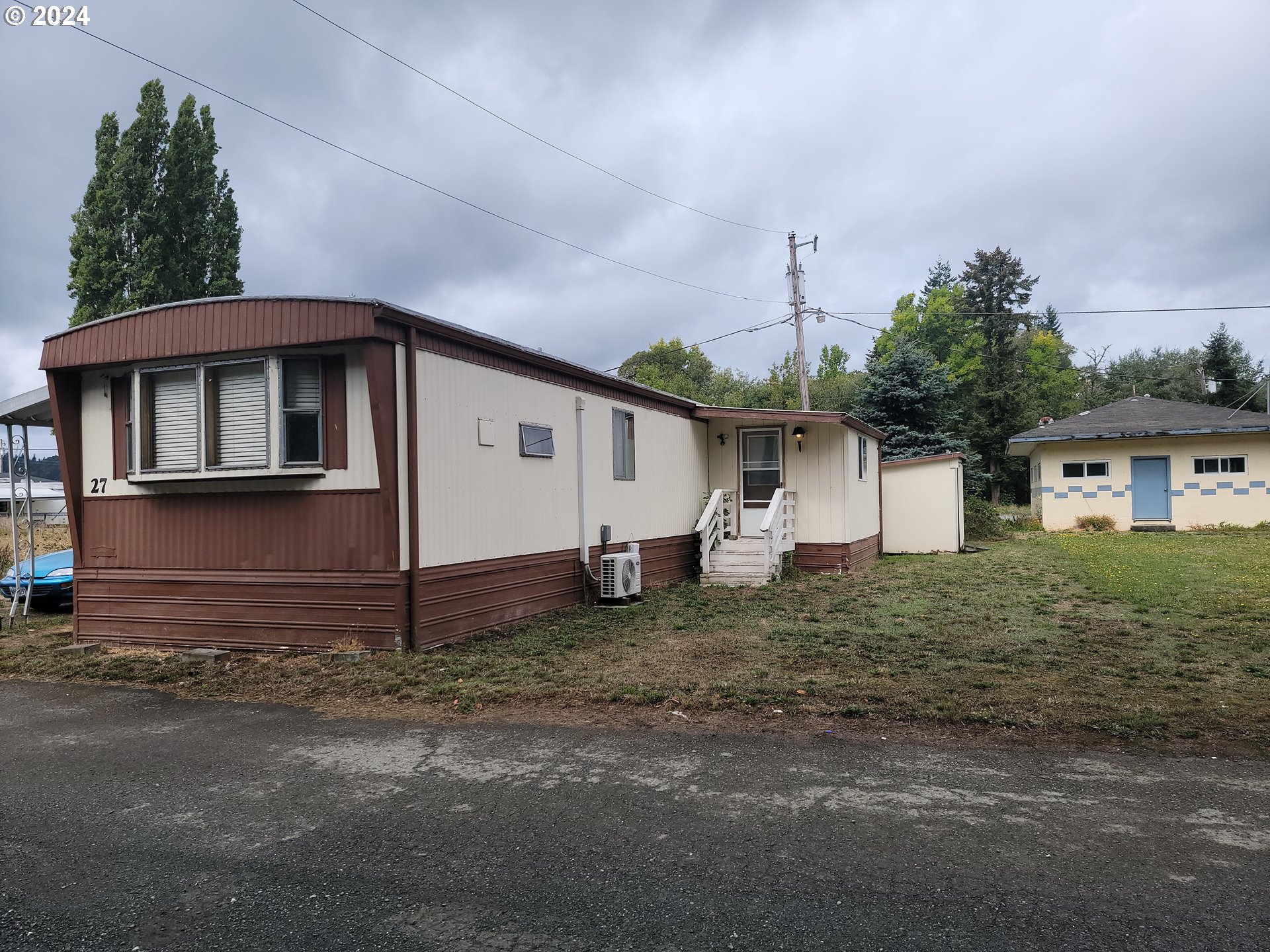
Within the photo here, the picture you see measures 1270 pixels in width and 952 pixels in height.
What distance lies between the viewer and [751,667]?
6.31 meters

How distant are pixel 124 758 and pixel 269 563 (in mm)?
3101

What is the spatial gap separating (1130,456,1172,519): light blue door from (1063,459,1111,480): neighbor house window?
0.62m

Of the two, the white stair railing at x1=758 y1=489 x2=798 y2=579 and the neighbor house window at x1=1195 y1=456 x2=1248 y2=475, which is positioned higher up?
the neighbor house window at x1=1195 y1=456 x2=1248 y2=475

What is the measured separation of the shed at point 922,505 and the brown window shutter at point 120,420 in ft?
47.2

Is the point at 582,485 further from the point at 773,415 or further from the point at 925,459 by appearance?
the point at 925,459

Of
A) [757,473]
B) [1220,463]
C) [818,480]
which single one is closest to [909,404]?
[1220,463]

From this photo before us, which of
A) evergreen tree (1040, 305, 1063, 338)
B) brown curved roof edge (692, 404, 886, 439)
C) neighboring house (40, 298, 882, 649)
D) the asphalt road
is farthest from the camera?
evergreen tree (1040, 305, 1063, 338)

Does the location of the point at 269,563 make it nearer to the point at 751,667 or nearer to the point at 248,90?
the point at 751,667

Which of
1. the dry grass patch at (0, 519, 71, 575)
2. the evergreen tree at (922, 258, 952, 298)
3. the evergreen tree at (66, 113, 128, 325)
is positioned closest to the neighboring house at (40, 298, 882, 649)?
the dry grass patch at (0, 519, 71, 575)

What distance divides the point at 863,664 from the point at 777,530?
6709 mm

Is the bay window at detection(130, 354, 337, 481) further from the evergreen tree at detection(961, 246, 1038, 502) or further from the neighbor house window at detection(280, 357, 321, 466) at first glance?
the evergreen tree at detection(961, 246, 1038, 502)

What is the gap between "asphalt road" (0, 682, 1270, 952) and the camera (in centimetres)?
246

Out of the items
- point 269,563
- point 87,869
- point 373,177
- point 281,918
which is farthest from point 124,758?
point 373,177

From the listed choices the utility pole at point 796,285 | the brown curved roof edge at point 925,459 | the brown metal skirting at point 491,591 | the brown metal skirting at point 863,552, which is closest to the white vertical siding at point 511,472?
the brown metal skirting at point 491,591
